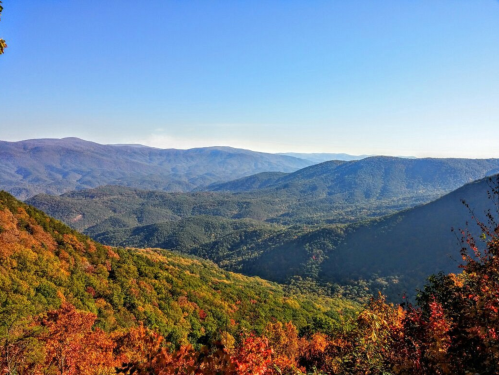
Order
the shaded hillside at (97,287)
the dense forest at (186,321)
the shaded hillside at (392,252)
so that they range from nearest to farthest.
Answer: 1. the dense forest at (186,321)
2. the shaded hillside at (97,287)
3. the shaded hillside at (392,252)

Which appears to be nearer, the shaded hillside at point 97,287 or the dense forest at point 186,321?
the dense forest at point 186,321

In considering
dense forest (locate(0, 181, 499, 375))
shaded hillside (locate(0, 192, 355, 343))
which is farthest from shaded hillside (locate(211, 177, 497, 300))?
shaded hillside (locate(0, 192, 355, 343))

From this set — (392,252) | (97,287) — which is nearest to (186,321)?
(97,287)

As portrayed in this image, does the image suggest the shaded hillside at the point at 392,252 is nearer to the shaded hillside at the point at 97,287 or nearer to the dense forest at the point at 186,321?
the dense forest at the point at 186,321

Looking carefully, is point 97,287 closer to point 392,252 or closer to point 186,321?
point 186,321

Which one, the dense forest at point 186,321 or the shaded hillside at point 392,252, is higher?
the dense forest at point 186,321

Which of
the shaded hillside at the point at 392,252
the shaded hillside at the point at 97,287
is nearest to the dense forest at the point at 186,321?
the shaded hillside at the point at 97,287

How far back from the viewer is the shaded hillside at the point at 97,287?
32.2 meters

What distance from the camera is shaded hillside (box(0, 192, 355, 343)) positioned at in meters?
32.2

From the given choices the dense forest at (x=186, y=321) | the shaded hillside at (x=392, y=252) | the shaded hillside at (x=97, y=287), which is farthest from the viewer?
the shaded hillside at (x=392, y=252)

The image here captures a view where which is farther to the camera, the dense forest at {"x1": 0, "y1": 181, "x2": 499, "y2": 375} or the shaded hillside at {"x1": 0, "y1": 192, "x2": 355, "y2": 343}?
the shaded hillside at {"x1": 0, "y1": 192, "x2": 355, "y2": 343}

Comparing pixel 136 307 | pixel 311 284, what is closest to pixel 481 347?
pixel 136 307

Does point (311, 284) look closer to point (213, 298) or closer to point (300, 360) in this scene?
point (213, 298)

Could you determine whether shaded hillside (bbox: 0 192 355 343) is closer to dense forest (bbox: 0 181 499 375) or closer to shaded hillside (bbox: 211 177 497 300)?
dense forest (bbox: 0 181 499 375)
